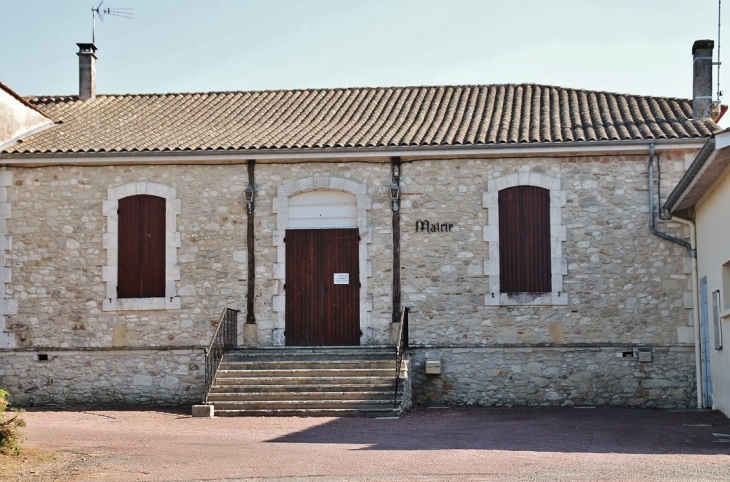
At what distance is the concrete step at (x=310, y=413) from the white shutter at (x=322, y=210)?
11.8 feet

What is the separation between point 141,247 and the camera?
57.2 feet

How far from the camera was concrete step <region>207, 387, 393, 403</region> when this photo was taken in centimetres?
1509

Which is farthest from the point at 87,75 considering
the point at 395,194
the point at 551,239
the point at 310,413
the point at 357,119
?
the point at 551,239

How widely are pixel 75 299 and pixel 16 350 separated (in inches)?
49.3

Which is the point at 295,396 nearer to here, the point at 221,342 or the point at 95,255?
the point at 221,342

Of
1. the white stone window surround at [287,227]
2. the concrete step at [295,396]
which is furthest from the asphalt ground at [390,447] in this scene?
the white stone window surround at [287,227]

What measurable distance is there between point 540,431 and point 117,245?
792cm

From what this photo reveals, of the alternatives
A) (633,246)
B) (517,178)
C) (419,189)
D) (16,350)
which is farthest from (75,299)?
(633,246)

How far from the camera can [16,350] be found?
1731 cm

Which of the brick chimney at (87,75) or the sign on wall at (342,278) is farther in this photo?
the brick chimney at (87,75)

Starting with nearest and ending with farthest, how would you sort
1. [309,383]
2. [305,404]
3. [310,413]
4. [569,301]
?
[310,413] → [305,404] → [309,383] → [569,301]

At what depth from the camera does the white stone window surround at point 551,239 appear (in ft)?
54.7

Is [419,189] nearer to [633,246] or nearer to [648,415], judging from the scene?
[633,246]

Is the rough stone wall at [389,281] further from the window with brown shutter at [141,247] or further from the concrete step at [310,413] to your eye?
the concrete step at [310,413]
